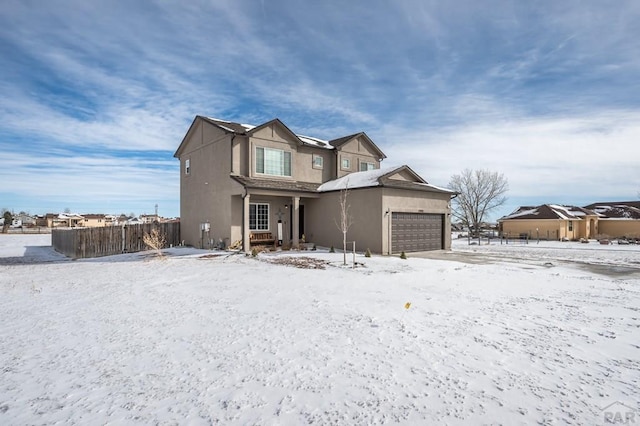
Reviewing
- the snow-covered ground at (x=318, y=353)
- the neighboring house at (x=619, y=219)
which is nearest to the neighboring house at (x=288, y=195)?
the snow-covered ground at (x=318, y=353)

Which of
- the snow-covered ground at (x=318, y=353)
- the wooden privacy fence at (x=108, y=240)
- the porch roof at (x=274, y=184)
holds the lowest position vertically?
the snow-covered ground at (x=318, y=353)

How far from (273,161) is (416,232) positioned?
9081 mm

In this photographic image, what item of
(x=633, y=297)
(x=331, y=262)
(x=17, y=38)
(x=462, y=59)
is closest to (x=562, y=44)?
(x=462, y=59)

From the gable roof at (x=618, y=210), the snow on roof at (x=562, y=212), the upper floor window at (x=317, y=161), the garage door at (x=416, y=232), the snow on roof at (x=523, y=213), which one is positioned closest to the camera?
the garage door at (x=416, y=232)

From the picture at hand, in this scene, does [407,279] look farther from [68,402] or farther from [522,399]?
[68,402]

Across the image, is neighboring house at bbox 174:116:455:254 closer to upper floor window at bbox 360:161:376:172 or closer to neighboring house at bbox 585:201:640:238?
upper floor window at bbox 360:161:376:172

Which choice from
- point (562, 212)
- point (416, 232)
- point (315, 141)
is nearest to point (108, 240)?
point (315, 141)

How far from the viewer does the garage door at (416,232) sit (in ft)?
60.7

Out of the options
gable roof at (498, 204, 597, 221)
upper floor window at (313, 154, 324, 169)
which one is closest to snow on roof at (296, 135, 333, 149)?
upper floor window at (313, 154, 324, 169)

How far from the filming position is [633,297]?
8.82 metres

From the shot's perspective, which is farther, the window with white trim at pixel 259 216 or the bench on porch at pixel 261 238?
the window with white trim at pixel 259 216

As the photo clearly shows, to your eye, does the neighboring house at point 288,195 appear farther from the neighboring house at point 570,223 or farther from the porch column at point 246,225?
the neighboring house at point 570,223

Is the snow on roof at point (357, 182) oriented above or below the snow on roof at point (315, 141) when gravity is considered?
below

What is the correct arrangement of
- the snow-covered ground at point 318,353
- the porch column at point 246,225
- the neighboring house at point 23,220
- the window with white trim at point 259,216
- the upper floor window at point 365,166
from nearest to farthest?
the snow-covered ground at point 318,353
the porch column at point 246,225
the window with white trim at point 259,216
the upper floor window at point 365,166
the neighboring house at point 23,220
